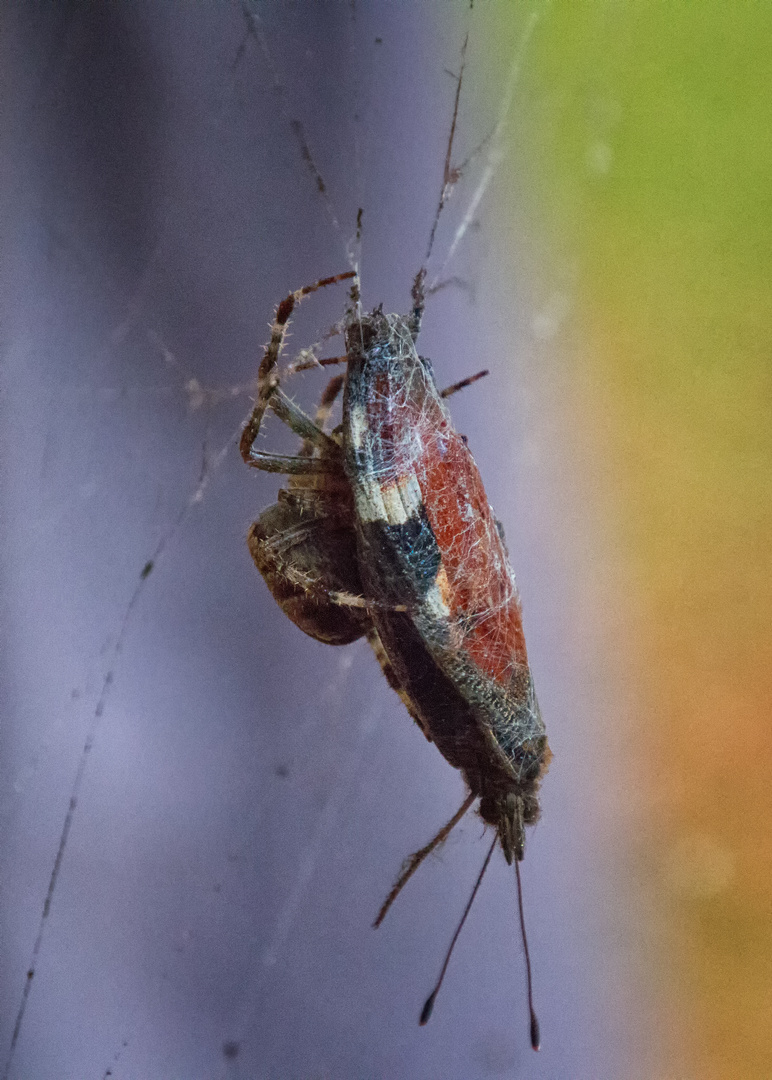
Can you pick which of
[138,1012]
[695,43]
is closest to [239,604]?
[138,1012]

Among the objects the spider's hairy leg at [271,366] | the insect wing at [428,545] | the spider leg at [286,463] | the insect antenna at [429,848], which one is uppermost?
the spider's hairy leg at [271,366]

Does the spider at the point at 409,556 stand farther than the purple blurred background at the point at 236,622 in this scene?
No

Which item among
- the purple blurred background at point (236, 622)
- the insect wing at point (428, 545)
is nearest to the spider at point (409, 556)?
the insect wing at point (428, 545)

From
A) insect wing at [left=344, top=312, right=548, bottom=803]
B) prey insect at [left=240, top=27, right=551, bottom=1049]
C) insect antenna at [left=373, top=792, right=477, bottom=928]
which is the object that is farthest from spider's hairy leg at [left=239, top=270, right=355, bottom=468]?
insect antenna at [left=373, top=792, right=477, bottom=928]

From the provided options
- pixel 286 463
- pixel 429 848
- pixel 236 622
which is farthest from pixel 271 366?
pixel 429 848

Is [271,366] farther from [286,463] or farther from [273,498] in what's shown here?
[273,498]

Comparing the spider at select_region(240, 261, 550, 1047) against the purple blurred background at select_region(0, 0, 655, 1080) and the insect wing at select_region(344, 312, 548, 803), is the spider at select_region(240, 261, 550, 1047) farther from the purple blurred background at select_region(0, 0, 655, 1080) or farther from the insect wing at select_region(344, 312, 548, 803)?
the purple blurred background at select_region(0, 0, 655, 1080)

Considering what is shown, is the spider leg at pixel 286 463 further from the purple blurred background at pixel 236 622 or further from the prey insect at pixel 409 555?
the purple blurred background at pixel 236 622
